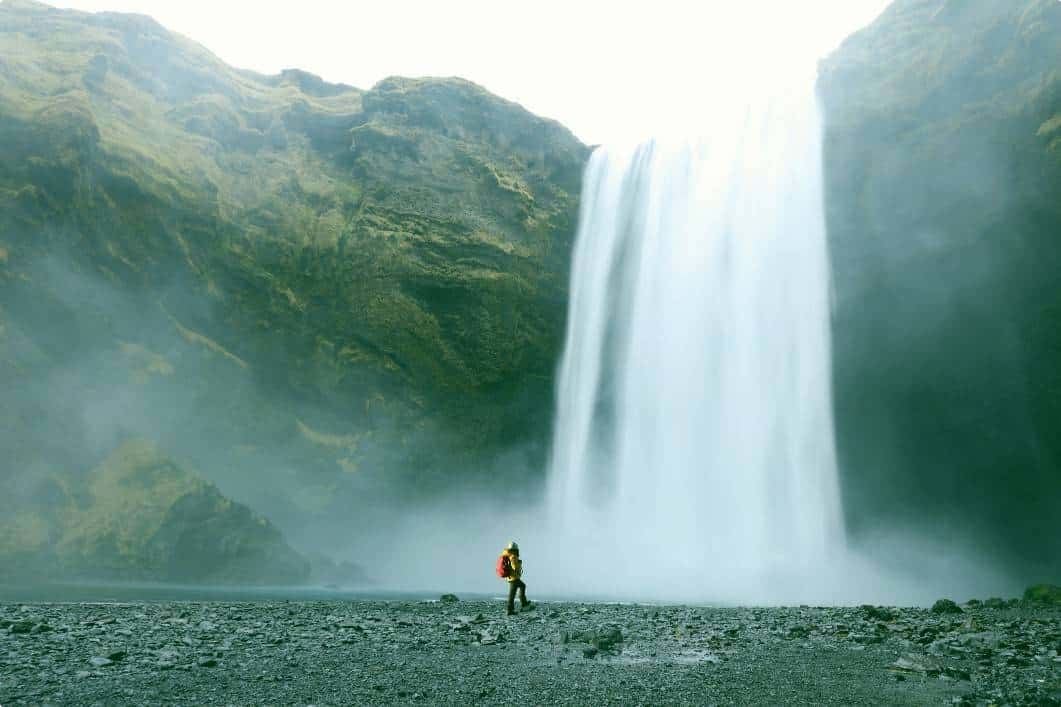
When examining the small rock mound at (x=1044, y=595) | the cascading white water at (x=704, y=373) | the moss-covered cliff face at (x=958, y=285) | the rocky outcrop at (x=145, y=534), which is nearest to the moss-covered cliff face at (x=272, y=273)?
the rocky outcrop at (x=145, y=534)

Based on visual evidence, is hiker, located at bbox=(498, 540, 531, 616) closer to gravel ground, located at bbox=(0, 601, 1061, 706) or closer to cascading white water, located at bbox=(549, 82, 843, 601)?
gravel ground, located at bbox=(0, 601, 1061, 706)

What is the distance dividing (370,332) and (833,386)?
18907 millimetres

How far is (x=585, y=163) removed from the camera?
38344mm

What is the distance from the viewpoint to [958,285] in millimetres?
29203

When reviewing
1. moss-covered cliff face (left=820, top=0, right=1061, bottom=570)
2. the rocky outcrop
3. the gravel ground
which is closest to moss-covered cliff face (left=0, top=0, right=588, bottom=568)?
the rocky outcrop

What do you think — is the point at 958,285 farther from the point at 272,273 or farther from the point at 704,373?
the point at 272,273

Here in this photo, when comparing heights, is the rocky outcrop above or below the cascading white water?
below

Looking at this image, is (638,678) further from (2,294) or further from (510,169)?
(510,169)

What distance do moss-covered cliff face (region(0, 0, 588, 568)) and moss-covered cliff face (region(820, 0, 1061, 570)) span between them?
1287 centimetres

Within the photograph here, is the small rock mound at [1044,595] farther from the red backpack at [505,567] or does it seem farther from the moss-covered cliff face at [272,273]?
the moss-covered cliff face at [272,273]

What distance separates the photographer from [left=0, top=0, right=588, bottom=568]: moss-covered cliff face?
98.0ft

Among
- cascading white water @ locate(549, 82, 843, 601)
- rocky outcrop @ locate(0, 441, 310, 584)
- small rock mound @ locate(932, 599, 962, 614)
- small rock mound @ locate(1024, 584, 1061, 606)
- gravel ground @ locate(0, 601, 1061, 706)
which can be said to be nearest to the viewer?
gravel ground @ locate(0, 601, 1061, 706)

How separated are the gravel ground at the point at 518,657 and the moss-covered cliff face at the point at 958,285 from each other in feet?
56.6

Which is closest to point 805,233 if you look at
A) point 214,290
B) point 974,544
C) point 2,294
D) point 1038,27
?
point 1038,27
